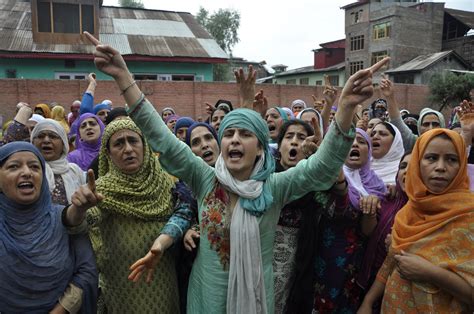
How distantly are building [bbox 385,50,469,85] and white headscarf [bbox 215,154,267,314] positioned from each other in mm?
27343

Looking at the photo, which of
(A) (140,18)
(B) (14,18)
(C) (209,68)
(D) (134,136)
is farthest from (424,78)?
(D) (134,136)

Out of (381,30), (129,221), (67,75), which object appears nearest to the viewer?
(129,221)

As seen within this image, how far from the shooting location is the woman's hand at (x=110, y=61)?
1.82 metres

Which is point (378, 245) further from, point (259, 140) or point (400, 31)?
point (400, 31)

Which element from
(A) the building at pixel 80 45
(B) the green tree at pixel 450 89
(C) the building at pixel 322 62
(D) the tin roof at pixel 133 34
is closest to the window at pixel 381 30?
(C) the building at pixel 322 62

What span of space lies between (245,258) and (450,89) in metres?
22.5

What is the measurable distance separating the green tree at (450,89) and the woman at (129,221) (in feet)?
71.2

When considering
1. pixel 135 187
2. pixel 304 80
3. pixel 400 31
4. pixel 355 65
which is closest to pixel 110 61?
pixel 135 187

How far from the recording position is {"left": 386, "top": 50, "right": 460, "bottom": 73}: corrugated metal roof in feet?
83.3

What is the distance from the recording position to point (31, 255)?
6.19ft

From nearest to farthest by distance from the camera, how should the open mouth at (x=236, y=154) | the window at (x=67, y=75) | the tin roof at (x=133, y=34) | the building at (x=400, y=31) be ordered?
the open mouth at (x=236, y=154) < the tin roof at (x=133, y=34) < the window at (x=67, y=75) < the building at (x=400, y=31)

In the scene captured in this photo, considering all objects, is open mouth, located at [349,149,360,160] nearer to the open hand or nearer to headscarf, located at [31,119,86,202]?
the open hand

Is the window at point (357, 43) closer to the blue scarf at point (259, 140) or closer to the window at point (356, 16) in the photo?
the window at point (356, 16)

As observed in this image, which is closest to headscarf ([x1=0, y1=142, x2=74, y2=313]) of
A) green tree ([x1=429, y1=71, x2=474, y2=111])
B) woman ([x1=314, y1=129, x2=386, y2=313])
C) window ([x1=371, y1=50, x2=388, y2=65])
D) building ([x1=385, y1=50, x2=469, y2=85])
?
woman ([x1=314, y1=129, x2=386, y2=313])
